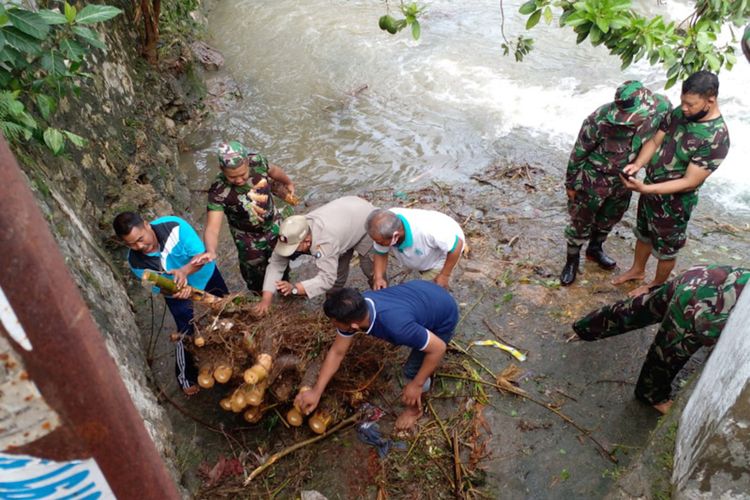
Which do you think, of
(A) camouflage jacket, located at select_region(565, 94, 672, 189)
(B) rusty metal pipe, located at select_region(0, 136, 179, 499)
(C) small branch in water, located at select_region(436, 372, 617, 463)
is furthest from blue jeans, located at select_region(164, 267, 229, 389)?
(A) camouflage jacket, located at select_region(565, 94, 672, 189)

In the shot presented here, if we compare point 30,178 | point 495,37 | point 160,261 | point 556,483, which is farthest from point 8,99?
point 495,37

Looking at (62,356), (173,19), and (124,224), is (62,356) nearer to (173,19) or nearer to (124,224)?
(124,224)

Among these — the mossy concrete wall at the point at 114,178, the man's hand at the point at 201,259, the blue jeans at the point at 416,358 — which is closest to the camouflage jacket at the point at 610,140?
the blue jeans at the point at 416,358

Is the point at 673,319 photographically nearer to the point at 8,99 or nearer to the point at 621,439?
the point at 621,439

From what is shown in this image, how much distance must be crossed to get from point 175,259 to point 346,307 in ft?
5.55

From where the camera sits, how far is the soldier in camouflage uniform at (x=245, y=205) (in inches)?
159

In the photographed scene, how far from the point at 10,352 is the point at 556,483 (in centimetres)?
344

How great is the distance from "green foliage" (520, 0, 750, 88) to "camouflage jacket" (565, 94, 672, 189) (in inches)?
47.1

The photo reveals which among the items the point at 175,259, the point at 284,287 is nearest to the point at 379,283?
the point at 284,287

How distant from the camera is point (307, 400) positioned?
3385 millimetres

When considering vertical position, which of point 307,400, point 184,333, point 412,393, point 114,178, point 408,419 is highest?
point 114,178

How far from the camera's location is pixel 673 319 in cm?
326

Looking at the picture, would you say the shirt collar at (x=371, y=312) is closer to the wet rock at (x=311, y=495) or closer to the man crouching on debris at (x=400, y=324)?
the man crouching on debris at (x=400, y=324)

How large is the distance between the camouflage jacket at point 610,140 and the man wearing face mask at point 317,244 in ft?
6.98
